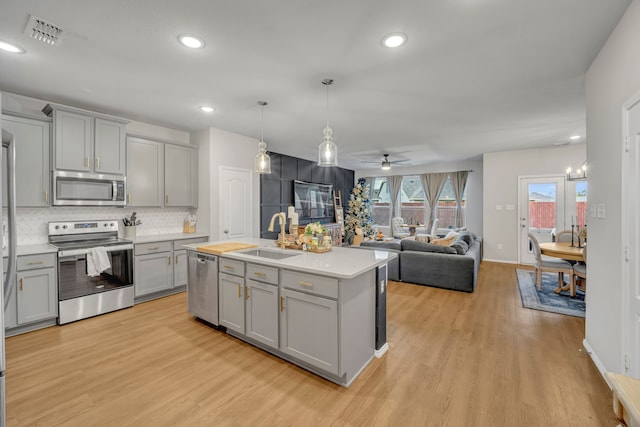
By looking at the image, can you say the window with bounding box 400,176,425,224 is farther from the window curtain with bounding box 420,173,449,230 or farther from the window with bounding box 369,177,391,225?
the window with bounding box 369,177,391,225

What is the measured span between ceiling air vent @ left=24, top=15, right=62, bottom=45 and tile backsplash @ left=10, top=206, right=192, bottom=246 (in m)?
1.98

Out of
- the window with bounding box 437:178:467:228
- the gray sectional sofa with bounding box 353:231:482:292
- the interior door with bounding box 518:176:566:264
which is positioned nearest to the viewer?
the gray sectional sofa with bounding box 353:231:482:292

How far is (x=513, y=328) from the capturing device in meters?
3.07

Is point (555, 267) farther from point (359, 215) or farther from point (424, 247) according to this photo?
point (359, 215)

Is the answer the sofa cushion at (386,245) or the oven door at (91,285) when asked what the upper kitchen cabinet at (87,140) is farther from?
the sofa cushion at (386,245)

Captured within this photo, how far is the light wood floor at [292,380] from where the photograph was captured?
181cm

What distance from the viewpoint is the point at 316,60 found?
2.50 meters

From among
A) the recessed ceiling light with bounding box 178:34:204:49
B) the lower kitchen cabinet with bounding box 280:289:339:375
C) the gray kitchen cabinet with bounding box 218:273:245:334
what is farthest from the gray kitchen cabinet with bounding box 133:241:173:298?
the recessed ceiling light with bounding box 178:34:204:49

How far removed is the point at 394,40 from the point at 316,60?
684 mm

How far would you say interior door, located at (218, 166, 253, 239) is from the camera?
478 cm

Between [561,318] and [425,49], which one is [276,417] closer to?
[425,49]

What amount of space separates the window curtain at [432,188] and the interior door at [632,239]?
21.2 ft

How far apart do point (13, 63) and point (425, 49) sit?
3627mm

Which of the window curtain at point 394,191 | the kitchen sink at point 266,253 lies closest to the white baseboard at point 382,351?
the kitchen sink at point 266,253
